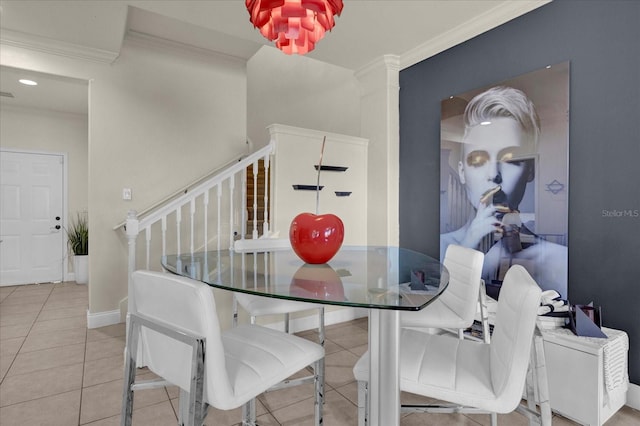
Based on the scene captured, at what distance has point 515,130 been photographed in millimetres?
2387

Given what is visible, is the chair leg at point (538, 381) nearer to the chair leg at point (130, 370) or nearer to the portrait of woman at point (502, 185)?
the portrait of woman at point (502, 185)

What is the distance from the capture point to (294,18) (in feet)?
4.77

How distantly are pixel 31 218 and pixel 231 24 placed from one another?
438 cm

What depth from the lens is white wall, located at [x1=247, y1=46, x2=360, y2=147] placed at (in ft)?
16.1

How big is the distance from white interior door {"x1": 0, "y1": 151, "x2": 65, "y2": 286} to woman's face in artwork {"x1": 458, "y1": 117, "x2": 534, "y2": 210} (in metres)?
5.54

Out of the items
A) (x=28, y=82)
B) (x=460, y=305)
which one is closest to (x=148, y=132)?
(x=28, y=82)

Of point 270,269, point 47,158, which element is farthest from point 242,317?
point 47,158

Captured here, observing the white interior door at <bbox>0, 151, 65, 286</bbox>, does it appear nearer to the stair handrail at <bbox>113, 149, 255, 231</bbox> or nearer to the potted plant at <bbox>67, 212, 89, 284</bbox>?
the potted plant at <bbox>67, 212, 89, 284</bbox>

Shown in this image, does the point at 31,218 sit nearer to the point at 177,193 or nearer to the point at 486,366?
the point at 177,193

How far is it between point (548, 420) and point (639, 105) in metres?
1.75

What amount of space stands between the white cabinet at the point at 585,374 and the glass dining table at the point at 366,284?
2.76ft

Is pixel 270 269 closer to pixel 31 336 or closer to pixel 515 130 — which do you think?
pixel 515 130

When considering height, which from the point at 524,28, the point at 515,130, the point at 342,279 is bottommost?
the point at 342,279

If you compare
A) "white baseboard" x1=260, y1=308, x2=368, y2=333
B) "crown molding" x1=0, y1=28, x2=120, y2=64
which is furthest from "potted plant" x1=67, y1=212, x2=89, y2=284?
"white baseboard" x1=260, y1=308, x2=368, y2=333
